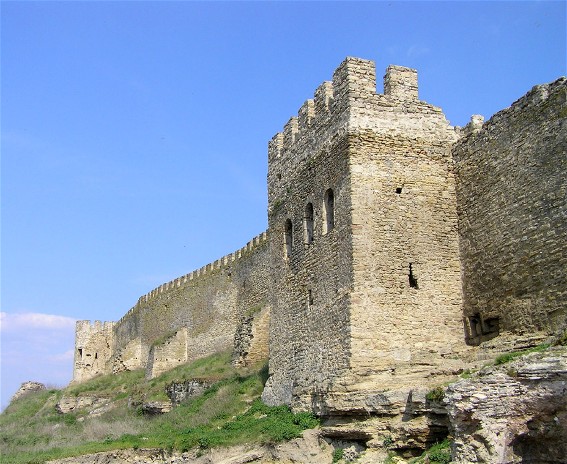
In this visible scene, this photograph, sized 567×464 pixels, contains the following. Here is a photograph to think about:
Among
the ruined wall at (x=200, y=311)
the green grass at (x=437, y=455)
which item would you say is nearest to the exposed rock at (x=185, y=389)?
the ruined wall at (x=200, y=311)

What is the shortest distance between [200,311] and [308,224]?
21.5 m

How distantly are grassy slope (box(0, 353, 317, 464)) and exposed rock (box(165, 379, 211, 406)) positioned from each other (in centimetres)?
42

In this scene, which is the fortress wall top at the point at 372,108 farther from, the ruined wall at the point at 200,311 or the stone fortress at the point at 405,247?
the ruined wall at the point at 200,311

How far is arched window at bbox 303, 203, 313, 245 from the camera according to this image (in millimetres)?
20797

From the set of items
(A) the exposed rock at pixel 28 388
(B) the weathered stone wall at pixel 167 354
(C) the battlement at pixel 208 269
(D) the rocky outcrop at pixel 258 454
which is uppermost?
(C) the battlement at pixel 208 269

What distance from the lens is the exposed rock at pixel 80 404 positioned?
36.2 meters

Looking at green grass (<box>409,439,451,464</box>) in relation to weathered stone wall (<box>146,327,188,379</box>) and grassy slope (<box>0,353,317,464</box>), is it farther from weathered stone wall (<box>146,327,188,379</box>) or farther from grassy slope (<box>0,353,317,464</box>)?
weathered stone wall (<box>146,327,188,379</box>)

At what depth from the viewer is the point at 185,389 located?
2911 cm

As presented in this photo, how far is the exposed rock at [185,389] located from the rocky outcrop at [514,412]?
16.5m

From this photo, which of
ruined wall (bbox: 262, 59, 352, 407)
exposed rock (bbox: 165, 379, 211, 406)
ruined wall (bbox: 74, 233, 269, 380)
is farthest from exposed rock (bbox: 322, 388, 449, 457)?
ruined wall (bbox: 74, 233, 269, 380)

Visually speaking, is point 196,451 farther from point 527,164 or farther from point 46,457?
point 527,164

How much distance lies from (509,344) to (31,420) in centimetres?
2774

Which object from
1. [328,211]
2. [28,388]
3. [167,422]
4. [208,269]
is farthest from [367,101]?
[28,388]

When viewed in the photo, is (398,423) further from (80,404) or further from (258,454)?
(80,404)
